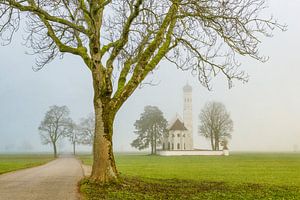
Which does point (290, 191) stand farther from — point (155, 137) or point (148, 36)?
point (155, 137)

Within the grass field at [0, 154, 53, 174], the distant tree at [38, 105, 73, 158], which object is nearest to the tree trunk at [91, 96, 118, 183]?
the grass field at [0, 154, 53, 174]

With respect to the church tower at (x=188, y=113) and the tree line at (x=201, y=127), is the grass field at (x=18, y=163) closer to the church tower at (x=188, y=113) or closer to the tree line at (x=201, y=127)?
the tree line at (x=201, y=127)

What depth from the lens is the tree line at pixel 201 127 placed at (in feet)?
313

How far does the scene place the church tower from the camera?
111812 millimetres

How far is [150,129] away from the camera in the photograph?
10094 cm

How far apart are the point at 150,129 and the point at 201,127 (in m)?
12.7

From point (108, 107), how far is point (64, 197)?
19.5ft

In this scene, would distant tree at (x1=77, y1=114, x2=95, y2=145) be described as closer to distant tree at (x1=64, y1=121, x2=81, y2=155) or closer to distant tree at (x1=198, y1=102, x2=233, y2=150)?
A: distant tree at (x1=64, y1=121, x2=81, y2=155)

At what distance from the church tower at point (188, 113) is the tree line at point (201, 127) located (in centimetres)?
914

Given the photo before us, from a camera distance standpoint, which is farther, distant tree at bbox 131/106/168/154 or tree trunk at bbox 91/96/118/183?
distant tree at bbox 131/106/168/154

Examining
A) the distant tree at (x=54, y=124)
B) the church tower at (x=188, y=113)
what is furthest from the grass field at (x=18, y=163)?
the church tower at (x=188, y=113)

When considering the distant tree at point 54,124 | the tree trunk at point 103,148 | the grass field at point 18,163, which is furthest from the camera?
the distant tree at point 54,124

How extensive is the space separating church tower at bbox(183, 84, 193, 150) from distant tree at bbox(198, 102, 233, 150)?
1476 cm

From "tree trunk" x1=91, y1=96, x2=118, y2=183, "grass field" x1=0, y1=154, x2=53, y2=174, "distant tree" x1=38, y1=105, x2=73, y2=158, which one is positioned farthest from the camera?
"distant tree" x1=38, y1=105, x2=73, y2=158
